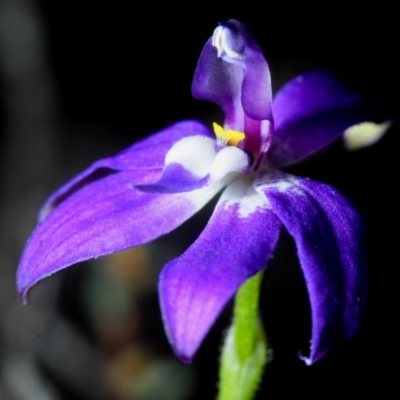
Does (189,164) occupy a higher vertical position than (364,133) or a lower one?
higher

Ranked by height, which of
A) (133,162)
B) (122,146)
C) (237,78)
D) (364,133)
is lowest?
(122,146)

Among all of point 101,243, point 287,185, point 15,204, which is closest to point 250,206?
point 287,185

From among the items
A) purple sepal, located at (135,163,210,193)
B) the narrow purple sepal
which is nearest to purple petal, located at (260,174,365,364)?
the narrow purple sepal

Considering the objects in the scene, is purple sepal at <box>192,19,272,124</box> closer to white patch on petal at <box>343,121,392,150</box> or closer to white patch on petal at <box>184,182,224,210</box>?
white patch on petal at <box>184,182,224,210</box>

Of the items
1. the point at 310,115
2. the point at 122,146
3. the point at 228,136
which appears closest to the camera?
the point at 228,136

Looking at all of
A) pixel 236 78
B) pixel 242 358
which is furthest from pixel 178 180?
pixel 242 358

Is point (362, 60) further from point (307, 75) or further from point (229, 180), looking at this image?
point (229, 180)

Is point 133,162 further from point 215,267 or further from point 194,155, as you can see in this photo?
point 215,267
